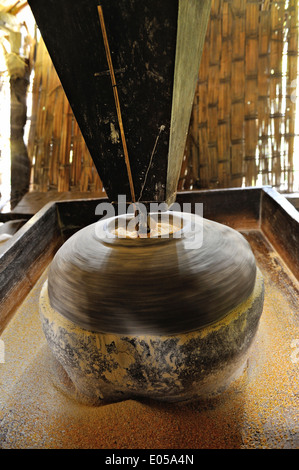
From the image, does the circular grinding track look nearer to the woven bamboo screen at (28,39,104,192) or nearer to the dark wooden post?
the dark wooden post

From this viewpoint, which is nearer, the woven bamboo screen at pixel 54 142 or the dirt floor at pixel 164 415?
the dirt floor at pixel 164 415

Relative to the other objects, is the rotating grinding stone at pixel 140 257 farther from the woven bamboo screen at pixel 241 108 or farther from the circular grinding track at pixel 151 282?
the woven bamboo screen at pixel 241 108

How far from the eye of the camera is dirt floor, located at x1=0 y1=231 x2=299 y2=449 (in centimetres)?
123

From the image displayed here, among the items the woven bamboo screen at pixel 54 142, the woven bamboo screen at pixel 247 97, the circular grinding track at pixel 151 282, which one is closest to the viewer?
the circular grinding track at pixel 151 282

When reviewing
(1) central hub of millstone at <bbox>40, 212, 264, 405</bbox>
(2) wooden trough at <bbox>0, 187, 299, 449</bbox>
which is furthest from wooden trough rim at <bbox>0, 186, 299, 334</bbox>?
(1) central hub of millstone at <bbox>40, 212, 264, 405</bbox>

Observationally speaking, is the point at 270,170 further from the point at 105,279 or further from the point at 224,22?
the point at 105,279

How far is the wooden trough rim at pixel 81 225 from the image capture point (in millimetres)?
1957

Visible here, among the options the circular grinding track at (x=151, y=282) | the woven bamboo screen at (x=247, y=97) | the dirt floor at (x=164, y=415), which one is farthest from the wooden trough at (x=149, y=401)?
the woven bamboo screen at (x=247, y=97)

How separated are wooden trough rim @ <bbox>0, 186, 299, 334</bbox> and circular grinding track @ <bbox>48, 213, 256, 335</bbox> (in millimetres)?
652

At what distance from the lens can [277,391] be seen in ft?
4.58

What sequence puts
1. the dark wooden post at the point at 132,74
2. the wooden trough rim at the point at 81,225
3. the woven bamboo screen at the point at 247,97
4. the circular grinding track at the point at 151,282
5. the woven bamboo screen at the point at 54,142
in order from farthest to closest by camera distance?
1. the woven bamboo screen at the point at 54,142
2. the woven bamboo screen at the point at 247,97
3. the wooden trough rim at the point at 81,225
4. the circular grinding track at the point at 151,282
5. the dark wooden post at the point at 132,74

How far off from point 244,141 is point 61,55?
2.90 meters

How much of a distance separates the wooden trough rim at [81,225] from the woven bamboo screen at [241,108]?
1.11 meters

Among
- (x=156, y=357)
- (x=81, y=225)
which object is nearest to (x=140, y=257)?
(x=156, y=357)
